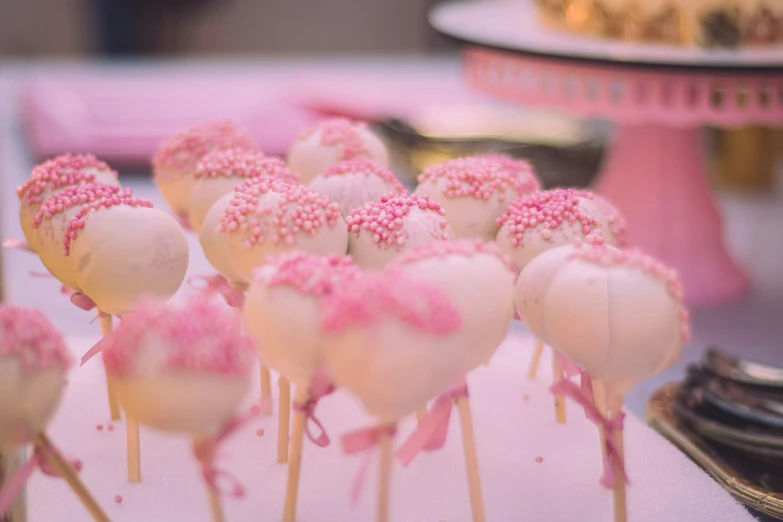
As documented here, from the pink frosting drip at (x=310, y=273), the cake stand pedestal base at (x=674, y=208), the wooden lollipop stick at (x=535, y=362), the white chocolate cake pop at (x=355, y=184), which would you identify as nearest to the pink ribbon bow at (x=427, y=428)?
the pink frosting drip at (x=310, y=273)

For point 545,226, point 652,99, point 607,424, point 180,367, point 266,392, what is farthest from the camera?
point 652,99

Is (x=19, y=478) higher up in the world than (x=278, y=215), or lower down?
lower down

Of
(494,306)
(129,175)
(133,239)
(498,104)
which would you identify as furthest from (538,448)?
(498,104)

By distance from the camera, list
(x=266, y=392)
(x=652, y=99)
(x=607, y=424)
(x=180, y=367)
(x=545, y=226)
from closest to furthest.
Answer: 1. (x=180, y=367)
2. (x=607, y=424)
3. (x=545, y=226)
4. (x=266, y=392)
5. (x=652, y=99)

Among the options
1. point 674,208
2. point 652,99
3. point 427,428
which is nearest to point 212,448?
point 427,428

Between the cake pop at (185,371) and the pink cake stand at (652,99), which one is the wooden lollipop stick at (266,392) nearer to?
the cake pop at (185,371)

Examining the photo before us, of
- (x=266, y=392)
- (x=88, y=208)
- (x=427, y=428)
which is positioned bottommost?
(x=266, y=392)

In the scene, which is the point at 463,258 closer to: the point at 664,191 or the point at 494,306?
the point at 494,306

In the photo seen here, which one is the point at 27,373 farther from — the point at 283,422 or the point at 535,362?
the point at 535,362
